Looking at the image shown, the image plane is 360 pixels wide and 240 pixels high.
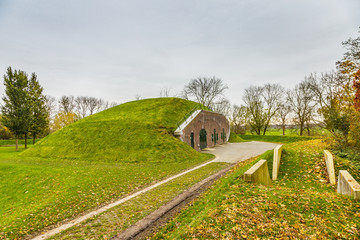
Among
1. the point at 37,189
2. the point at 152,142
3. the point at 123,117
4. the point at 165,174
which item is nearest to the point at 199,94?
the point at 123,117

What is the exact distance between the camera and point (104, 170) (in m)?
13.0

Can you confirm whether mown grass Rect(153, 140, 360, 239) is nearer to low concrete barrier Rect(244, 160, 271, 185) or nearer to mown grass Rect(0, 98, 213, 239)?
low concrete barrier Rect(244, 160, 271, 185)

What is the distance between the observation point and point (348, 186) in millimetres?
6055

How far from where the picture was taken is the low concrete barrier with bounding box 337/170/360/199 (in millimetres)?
5412

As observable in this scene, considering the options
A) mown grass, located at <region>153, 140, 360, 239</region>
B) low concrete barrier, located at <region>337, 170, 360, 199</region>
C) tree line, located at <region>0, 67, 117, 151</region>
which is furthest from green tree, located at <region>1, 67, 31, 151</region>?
low concrete barrier, located at <region>337, 170, 360, 199</region>

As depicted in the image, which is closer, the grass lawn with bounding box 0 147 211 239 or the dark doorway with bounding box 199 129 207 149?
the grass lawn with bounding box 0 147 211 239

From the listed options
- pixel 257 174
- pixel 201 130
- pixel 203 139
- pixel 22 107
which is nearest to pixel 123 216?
pixel 257 174

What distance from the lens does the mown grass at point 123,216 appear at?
5.46 m

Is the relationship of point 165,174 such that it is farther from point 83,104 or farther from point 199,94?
point 83,104

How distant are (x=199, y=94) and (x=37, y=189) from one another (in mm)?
43039

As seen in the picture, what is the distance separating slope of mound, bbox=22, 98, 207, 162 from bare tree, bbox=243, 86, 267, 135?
26.6 meters

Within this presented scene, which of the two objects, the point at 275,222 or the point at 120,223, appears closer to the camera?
the point at 275,222

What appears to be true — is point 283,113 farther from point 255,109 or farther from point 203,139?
point 203,139

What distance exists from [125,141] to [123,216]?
44.0ft
